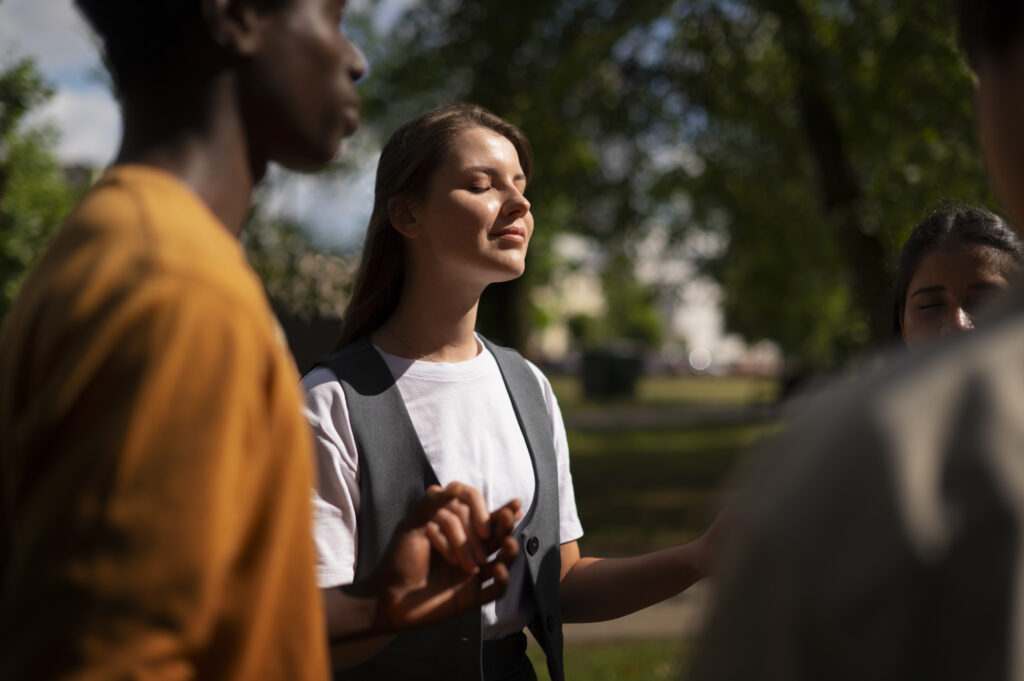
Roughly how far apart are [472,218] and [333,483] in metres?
0.65

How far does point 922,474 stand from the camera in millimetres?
596

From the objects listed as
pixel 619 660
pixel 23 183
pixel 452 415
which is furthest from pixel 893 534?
pixel 23 183

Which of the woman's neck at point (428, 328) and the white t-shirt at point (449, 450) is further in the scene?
the woman's neck at point (428, 328)

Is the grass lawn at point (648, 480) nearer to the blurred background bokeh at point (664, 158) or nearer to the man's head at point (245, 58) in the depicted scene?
the blurred background bokeh at point (664, 158)

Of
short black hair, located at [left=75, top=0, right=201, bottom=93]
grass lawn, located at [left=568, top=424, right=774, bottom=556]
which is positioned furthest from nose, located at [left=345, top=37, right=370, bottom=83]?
grass lawn, located at [left=568, top=424, right=774, bottom=556]

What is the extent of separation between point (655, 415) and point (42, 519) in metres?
29.8

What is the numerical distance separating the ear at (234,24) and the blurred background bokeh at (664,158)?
2308 mm

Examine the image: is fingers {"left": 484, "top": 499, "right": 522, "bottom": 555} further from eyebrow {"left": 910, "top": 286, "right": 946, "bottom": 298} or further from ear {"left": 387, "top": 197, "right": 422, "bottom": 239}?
eyebrow {"left": 910, "top": 286, "right": 946, "bottom": 298}

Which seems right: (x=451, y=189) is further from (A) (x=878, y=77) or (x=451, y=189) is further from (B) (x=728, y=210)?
(B) (x=728, y=210)

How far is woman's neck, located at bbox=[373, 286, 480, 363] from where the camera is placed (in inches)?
86.0

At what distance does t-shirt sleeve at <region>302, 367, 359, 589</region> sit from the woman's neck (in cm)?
24

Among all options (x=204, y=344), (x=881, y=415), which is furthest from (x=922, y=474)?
(x=204, y=344)

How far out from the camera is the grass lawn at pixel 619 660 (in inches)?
230

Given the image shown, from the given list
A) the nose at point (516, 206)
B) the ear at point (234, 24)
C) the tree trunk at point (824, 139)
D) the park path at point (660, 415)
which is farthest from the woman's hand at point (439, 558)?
the park path at point (660, 415)
